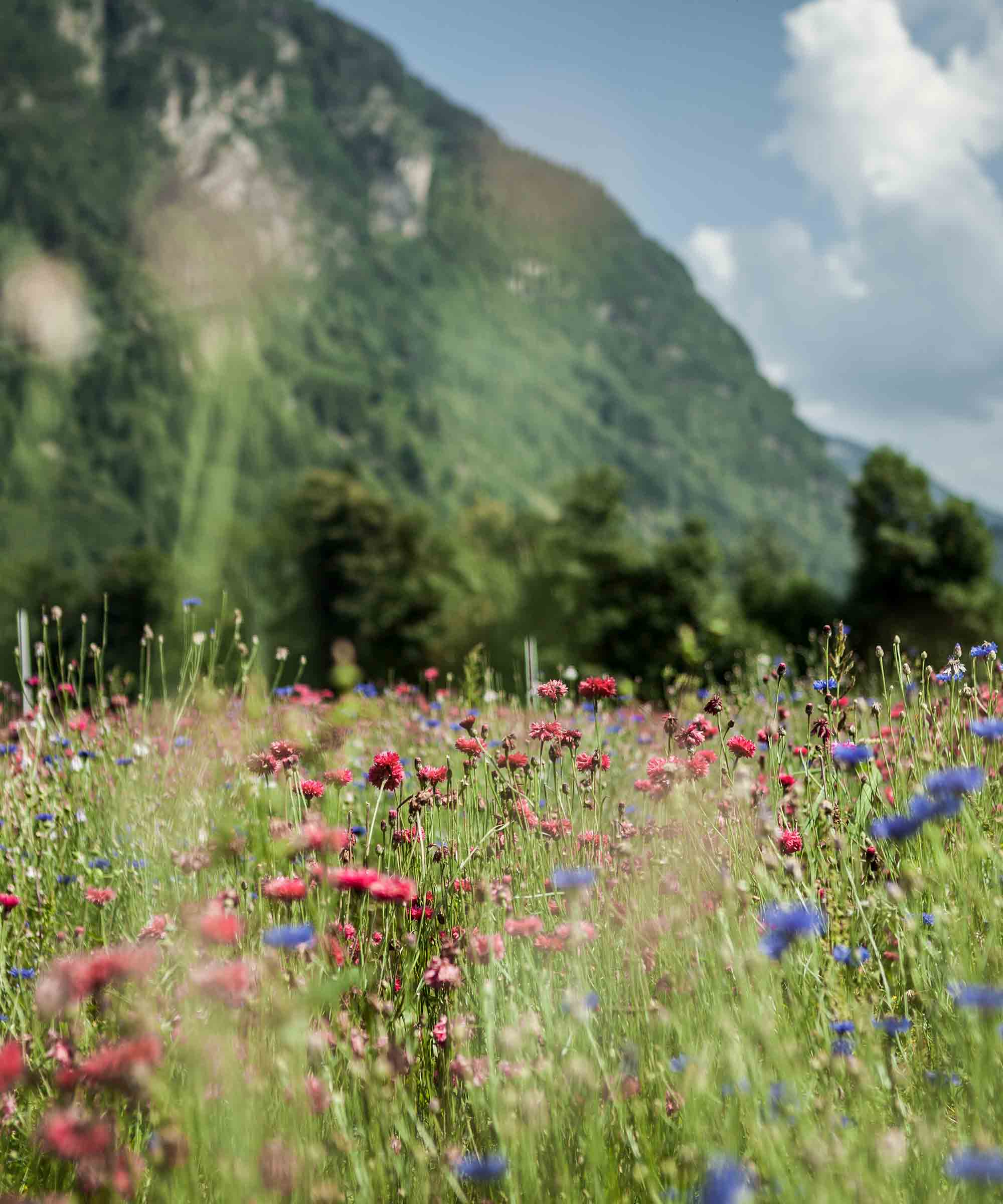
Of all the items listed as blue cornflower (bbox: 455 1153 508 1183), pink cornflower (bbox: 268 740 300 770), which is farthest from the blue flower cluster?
pink cornflower (bbox: 268 740 300 770)

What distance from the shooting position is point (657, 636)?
34.2 meters

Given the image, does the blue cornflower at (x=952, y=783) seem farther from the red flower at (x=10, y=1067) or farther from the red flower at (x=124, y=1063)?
the red flower at (x=10, y=1067)

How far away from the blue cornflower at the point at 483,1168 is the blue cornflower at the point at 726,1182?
385mm

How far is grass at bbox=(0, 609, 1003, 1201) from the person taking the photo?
1.88m

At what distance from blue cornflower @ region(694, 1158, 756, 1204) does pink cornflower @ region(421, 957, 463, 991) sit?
760 mm

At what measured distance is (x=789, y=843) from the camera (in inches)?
109

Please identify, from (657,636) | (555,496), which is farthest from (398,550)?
(657,636)

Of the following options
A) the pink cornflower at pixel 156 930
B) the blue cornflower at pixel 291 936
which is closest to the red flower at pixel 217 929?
the blue cornflower at pixel 291 936

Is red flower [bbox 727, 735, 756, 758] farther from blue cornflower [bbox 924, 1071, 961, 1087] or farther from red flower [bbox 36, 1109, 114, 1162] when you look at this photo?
red flower [bbox 36, 1109, 114, 1162]

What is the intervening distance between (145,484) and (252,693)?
130m

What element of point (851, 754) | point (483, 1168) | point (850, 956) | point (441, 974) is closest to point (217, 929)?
point (483, 1168)

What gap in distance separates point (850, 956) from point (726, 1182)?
3.69 feet

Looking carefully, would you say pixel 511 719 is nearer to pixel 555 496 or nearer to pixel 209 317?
pixel 555 496

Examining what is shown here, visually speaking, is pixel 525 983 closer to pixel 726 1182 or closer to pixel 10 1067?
pixel 726 1182
